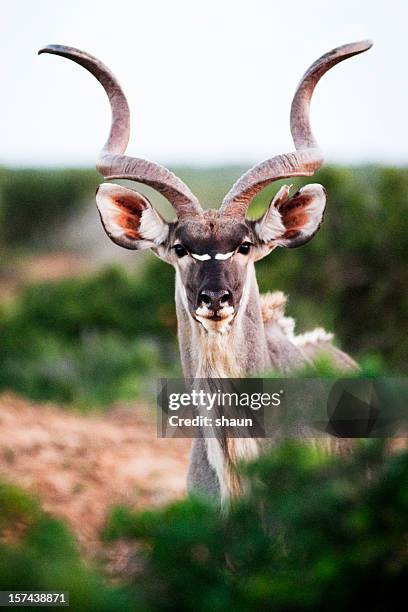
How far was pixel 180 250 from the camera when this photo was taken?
498 cm

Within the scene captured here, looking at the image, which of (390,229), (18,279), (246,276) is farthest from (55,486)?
(18,279)

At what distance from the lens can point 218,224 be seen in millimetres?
4953

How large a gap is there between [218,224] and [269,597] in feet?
10.4

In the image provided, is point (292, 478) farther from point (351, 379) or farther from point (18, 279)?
point (18, 279)

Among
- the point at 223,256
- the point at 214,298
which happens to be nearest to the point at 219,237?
the point at 223,256

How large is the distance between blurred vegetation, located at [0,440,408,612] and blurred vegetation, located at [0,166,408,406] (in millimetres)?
8444

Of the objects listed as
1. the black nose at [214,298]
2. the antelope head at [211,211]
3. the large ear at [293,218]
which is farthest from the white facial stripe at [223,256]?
the large ear at [293,218]

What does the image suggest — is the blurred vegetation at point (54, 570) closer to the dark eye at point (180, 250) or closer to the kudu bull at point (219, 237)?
the kudu bull at point (219, 237)

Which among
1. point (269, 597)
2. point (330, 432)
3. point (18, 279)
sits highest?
point (18, 279)

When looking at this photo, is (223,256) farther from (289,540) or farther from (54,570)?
(54,570)

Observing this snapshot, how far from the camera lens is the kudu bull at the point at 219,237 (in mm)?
4723

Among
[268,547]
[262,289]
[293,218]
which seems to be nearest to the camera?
[268,547]

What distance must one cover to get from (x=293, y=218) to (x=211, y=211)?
48 centimetres

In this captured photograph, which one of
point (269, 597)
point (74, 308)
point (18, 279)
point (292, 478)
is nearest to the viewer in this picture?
point (269, 597)
